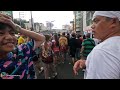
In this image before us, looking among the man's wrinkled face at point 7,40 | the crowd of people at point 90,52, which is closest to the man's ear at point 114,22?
the crowd of people at point 90,52

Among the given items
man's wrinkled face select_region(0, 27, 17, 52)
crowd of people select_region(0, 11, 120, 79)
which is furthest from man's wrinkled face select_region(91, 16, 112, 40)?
man's wrinkled face select_region(0, 27, 17, 52)

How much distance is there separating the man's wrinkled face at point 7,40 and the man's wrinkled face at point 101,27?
0.63 m

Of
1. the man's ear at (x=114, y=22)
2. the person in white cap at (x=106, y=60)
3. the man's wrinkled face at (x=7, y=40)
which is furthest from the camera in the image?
the man's wrinkled face at (x=7, y=40)

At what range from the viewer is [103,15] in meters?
1.09

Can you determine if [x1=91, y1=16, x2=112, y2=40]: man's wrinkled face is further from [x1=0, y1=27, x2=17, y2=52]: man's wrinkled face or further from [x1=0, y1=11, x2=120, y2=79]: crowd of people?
[x1=0, y1=27, x2=17, y2=52]: man's wrinkled face

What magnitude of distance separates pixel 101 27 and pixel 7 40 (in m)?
0.68

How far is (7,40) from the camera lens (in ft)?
4.78

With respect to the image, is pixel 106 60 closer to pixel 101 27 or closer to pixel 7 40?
pixel 101 27

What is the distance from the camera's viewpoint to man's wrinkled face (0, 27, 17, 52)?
57.2 inches

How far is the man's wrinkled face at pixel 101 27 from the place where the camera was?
3.69ft

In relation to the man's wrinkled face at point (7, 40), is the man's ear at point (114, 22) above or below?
above

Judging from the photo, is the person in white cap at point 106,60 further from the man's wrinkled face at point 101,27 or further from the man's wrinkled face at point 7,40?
the man's wrinkled face at point 7,40

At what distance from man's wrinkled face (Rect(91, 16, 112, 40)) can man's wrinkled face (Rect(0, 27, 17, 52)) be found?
628 mm
